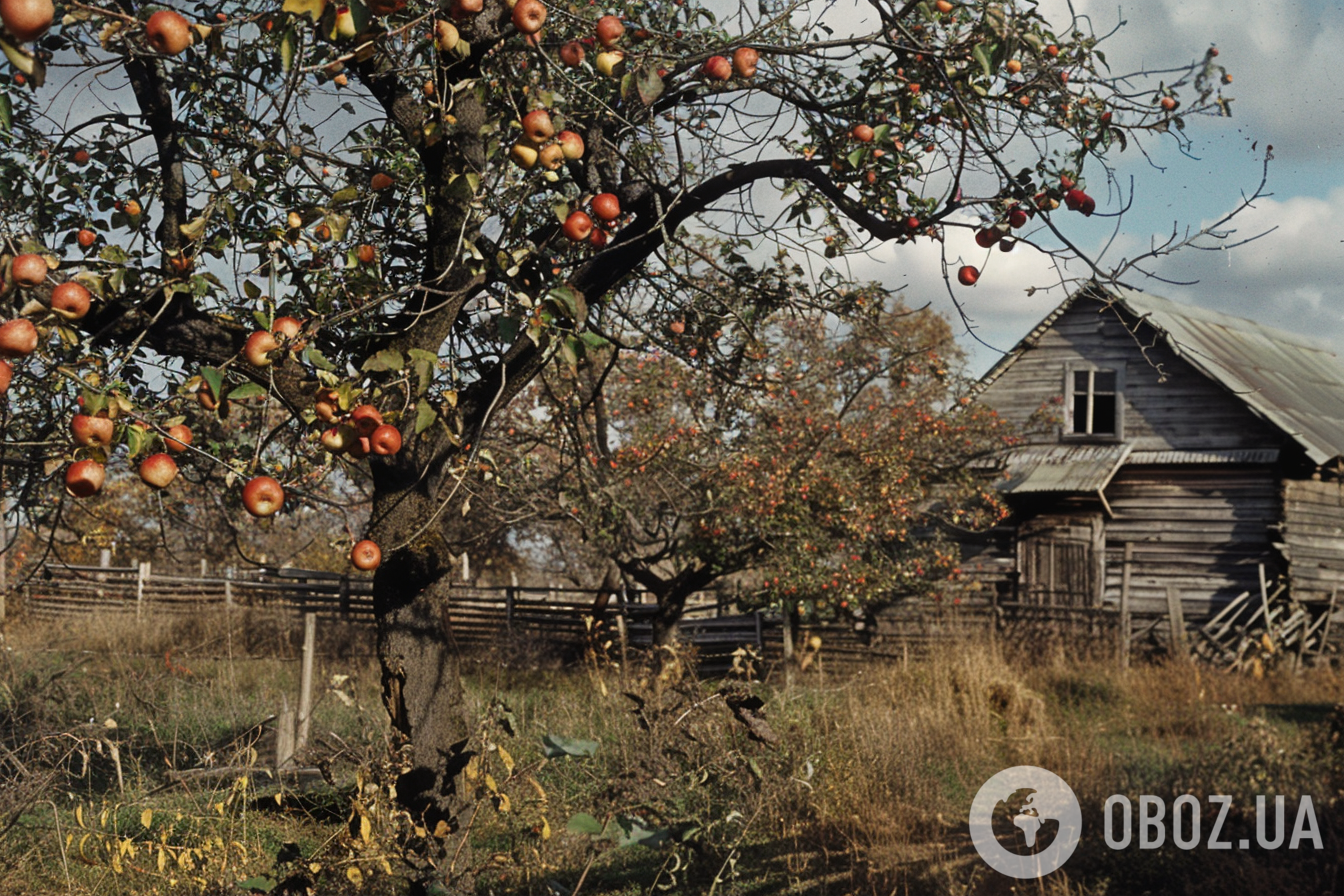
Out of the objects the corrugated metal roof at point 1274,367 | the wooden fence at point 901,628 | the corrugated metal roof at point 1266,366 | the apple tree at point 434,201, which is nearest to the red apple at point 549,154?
the apple tree at point 434,201

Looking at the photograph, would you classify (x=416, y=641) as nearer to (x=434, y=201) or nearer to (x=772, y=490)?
(x=434, y=201)

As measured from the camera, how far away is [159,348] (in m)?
4.11

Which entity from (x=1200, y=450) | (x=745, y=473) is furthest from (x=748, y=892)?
(x=1200, y=450)

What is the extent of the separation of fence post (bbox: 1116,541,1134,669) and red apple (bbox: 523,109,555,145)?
40.4 ft

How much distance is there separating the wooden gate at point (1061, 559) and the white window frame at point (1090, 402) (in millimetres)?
1372

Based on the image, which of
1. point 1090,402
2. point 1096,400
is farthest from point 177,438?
point 1096,400

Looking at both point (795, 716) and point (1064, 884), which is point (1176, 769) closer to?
point (1064, 884)

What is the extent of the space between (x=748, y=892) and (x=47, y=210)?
16.1ft

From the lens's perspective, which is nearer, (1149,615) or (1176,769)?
(1176,769)

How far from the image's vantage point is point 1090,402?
57.7ft

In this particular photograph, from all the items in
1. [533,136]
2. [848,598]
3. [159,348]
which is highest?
[533,136]

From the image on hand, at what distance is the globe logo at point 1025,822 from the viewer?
18.5 feet

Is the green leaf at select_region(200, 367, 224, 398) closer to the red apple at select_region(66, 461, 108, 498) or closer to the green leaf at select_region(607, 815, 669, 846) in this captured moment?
the red apple at select_region(66, 461, 108, 498)

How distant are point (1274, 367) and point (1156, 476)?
→ 4349mm
